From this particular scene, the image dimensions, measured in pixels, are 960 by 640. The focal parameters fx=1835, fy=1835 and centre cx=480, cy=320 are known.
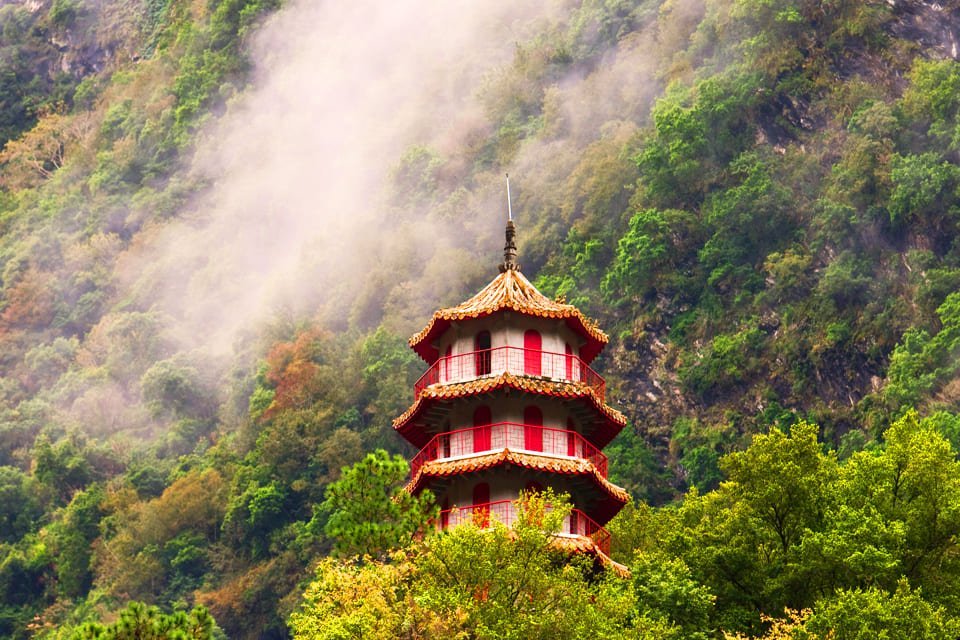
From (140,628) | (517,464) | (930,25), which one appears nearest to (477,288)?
Answer: (930,25)

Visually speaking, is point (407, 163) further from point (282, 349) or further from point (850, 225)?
point (850, 225)

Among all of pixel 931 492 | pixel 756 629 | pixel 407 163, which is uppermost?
pixel 407 163

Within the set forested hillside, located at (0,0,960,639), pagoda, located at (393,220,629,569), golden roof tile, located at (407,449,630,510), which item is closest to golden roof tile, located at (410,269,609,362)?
pagoda, located at (393,220,629,569)

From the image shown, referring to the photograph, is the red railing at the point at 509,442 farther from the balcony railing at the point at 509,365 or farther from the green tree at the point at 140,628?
the green tree at the point at 140,628

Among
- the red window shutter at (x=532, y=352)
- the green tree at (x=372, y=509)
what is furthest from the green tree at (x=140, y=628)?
the red window shutter at (x=532, y=352)

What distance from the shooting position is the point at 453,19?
5871 inches

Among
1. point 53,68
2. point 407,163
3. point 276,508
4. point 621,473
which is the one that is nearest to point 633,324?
point 621,473

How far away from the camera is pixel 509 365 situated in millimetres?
48656

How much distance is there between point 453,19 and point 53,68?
2019 inches

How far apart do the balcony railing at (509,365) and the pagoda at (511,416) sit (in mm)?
27

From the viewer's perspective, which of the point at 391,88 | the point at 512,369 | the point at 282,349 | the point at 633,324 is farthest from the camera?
the point at 391,88

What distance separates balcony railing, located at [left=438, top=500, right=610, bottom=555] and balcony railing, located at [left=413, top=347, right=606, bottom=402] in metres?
3.48

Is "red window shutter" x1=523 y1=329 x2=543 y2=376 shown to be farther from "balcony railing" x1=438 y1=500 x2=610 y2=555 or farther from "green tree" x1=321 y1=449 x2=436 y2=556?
"green tree" x1=321 y1=449 x2=436 y2=556

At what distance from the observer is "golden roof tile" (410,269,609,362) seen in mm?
49156
